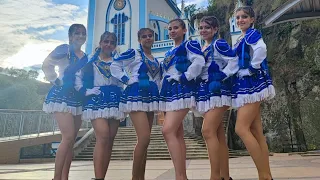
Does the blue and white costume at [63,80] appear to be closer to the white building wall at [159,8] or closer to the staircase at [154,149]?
the staircase at [154,149]

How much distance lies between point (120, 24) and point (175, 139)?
2049cm

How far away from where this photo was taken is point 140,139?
2846 millimetres

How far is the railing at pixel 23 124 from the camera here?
8.73m

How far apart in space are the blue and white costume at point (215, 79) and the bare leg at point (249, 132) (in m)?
0.20

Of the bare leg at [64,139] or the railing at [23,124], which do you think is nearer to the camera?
the bare leg at [64,139]

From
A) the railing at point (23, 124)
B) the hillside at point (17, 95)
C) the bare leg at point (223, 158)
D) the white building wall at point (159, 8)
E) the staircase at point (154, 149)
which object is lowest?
the staircase at point (154, 149)

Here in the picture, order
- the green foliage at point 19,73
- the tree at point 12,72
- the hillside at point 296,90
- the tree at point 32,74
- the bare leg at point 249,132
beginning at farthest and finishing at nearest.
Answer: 1. the tree at point 32,74
2. the green foliage at point 19,73
3. the tree at point 12,72
4. the hillside at point 296,90
5. the bare leg at point 249,132

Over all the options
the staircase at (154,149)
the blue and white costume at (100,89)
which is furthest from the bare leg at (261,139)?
the staircase at (154,149)

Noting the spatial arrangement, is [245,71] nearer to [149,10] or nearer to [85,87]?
[85,87]

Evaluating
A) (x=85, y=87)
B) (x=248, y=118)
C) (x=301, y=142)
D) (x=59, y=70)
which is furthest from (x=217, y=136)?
(x=301, y=142)

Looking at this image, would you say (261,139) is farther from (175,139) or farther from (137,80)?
(137,80)

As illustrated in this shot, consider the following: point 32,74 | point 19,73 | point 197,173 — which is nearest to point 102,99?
point 197,173

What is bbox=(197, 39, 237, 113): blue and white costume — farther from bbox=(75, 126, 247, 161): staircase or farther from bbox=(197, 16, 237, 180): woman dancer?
bbox=(75, 126, 247, 161): staircase

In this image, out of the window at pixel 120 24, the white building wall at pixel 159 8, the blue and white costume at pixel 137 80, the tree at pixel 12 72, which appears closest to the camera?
the blue and white costume at pixel 137 80
